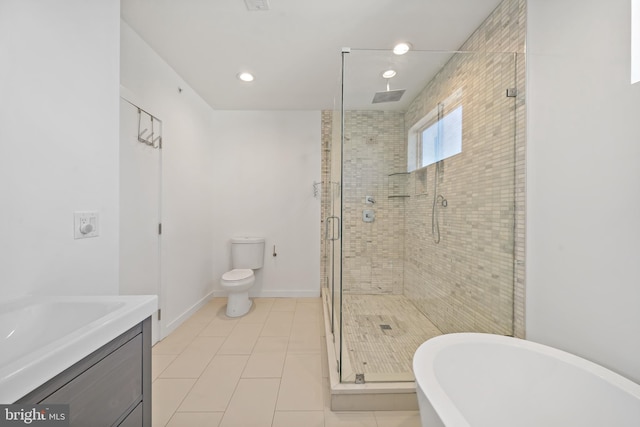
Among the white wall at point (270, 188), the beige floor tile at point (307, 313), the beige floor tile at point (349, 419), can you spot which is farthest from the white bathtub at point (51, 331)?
the white wall at point (270, 188)

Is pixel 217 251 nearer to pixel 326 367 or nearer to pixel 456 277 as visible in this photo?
pixel 326 367

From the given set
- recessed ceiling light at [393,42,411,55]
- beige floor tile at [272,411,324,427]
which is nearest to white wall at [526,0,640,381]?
recessed ceiling light at [393,42,411,55]

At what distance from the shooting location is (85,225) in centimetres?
107

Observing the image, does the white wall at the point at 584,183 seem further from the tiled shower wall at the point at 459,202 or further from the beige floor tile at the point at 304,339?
the beige floor tile at the point at 304,339

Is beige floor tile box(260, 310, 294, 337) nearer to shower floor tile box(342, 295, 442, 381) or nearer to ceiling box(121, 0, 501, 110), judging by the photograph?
shower floor tile box(342, 295, 442, 381)

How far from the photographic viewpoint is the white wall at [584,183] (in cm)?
95

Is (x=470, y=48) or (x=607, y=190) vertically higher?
(x=470, y=48)

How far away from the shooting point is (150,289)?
198 centimetres

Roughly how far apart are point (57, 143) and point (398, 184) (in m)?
2.25

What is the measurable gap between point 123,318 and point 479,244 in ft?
6.35

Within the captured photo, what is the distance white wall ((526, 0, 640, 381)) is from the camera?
3.11 ft

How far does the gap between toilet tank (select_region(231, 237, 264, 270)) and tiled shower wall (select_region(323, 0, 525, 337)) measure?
1321 millimetres

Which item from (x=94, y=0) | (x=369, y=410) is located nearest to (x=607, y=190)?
(x=369, y=410)

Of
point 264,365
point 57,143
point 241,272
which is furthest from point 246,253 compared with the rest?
point 57,143
